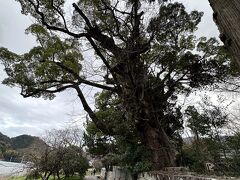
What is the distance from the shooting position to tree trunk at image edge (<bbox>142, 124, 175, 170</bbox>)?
7945 mm

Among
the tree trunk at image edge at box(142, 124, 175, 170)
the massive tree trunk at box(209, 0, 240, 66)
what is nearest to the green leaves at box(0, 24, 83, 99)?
the tree trunk at image edge at box(142, 124, 175, 170)

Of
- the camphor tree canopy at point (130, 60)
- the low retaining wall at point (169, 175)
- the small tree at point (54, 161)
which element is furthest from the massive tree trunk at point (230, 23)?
the small tree at point (54, 161)

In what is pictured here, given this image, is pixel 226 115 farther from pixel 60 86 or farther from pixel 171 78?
pixel 60 86

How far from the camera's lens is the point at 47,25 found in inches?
349

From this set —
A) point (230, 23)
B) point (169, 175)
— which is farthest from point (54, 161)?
point (230, 23)

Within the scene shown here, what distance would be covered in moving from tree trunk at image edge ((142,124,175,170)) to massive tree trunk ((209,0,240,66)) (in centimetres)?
676

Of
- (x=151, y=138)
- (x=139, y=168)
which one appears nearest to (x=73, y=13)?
(x=151, y=138)

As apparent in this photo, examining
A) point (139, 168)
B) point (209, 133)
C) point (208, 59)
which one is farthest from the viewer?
point (209, 133)

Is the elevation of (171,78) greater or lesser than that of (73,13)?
lesser

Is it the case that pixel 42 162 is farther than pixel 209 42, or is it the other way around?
pixel 42 162

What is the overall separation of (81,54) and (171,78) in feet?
13.8

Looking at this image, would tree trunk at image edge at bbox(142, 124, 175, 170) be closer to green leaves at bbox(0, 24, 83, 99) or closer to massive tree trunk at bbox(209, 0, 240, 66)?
green leaves at bbox(0, 24, 83, 99)

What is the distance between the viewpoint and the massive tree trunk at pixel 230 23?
169 cm

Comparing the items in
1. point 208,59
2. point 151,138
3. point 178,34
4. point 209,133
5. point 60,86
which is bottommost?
point 151,138
